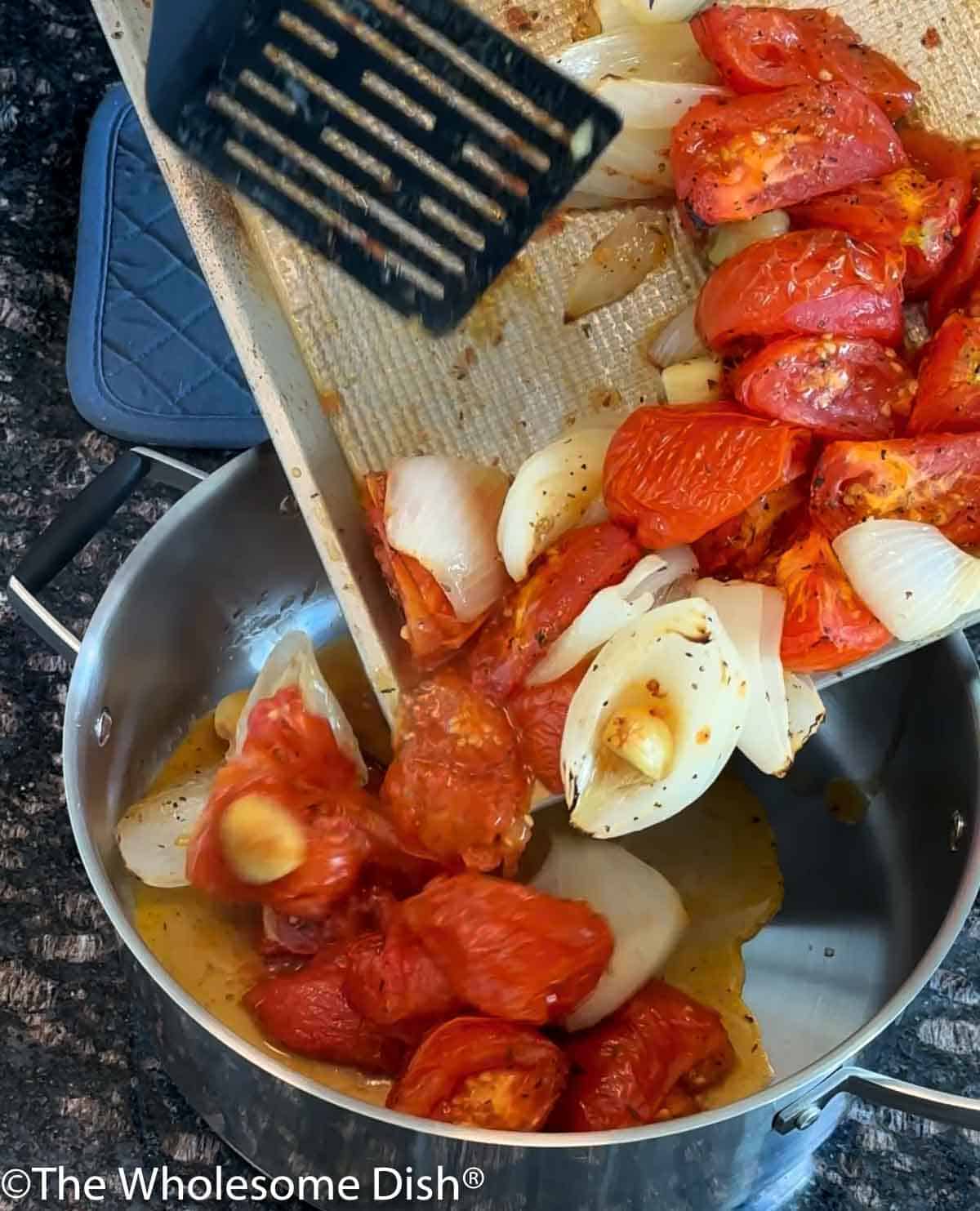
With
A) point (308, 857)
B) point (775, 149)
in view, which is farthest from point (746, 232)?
point (308, 857)

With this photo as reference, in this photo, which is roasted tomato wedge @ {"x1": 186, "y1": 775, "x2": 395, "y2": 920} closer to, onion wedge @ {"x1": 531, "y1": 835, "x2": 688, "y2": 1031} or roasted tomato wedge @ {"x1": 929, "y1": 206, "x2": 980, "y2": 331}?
onion wedge @ {"x1": 531, "y1": 835, "x2": 688, "y2": 1031}

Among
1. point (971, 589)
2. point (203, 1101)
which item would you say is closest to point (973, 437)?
point (971, 589)

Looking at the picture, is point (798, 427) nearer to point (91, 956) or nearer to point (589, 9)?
point (589, 9)

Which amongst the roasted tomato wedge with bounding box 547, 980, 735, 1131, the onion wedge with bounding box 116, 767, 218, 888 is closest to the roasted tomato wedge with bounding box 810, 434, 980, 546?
the roasted tomato wedge with bounding box 547, 980, 735, 1131

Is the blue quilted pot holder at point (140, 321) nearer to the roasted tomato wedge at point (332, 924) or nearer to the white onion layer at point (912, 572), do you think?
the roasted tomato wedge at point (332, 924)

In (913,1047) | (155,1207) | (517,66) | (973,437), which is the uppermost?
(517,66)
